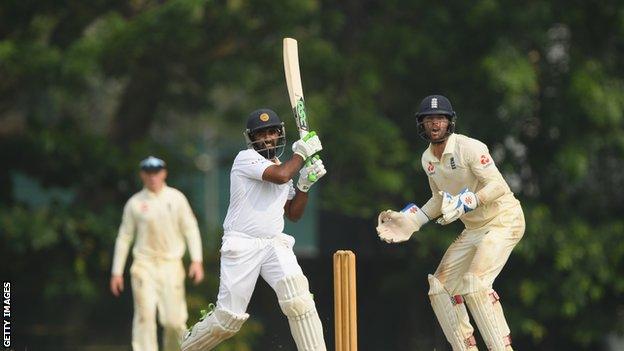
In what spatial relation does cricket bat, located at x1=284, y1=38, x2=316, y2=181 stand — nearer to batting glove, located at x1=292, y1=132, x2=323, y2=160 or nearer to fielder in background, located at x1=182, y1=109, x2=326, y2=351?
fielder in background, located at x1=182, y1=109, x2=326, y2=351

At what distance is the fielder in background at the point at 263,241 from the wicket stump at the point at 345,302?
116mm

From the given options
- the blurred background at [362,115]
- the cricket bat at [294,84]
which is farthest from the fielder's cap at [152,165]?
the blurred background at [362,115]

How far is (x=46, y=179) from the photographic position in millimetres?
15273

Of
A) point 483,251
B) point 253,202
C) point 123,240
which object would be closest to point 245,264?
point 253,202

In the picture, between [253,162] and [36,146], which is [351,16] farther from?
[253,162]

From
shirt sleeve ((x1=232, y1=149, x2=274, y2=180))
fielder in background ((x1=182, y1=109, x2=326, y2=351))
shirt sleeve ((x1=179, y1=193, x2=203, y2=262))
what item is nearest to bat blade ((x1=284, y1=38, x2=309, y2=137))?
fielder in background ((x1=182, y1=109, x2=326, y2=351))

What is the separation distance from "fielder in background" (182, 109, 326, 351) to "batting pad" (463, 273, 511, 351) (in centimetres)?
88

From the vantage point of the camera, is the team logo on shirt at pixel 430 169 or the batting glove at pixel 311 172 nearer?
the batting glove at pixel 311 172

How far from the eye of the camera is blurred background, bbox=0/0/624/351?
1412 cm

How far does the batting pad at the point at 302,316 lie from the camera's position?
7.50 metres

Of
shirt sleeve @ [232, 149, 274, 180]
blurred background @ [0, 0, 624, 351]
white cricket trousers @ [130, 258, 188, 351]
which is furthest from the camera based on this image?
blurred background @ [0, 0, 624, 351]

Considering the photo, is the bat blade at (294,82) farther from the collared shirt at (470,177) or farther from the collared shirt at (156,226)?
the collared shirt at (156,226)

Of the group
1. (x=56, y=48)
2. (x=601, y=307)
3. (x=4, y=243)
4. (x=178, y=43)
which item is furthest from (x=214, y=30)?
(x=601, y=307)

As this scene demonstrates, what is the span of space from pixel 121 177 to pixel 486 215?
7.35 meters
